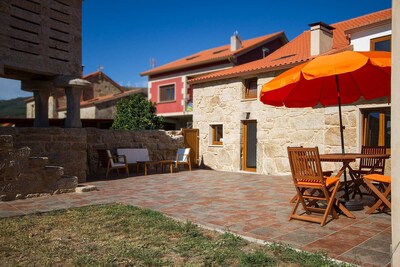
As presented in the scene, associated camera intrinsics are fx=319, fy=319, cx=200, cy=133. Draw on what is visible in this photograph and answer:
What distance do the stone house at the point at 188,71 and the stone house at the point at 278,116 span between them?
6.28 m

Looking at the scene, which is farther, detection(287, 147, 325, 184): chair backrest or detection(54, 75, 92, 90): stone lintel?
detection(54, 75, 92, 90): stone lintel

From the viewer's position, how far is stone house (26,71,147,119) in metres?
25.3

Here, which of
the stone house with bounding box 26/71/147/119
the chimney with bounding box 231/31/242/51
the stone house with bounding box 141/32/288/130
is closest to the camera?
the stone house with bounding box 141/32/288/130

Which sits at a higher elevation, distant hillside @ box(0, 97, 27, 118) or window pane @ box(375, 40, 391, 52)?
distant hillside @ box(0, 97, 27, 118)

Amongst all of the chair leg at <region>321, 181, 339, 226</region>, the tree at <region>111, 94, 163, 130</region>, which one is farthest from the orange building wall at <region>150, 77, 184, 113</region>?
the chair leg at <region>321, 181, 339, 226</region>

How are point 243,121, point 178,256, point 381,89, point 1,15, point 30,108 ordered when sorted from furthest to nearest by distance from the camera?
point 30,108 → point 243,121 → point 1,15 → point 381,89 → point 178,256

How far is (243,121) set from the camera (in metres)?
12.4

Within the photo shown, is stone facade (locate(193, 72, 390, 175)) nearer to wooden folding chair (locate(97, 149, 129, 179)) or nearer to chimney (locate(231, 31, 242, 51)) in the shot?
wooden folding chair (locate(97, 149, 129, 179))

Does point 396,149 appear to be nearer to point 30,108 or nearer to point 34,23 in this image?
point 34,23

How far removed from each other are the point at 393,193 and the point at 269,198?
3.91 m

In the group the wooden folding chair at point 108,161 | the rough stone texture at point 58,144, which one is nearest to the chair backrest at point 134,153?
the wooden folding chair at point 108,161

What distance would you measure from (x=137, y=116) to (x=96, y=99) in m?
11.0

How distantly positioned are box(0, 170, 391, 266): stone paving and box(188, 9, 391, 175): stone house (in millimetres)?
2438

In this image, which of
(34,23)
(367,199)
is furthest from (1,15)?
(367,199)
